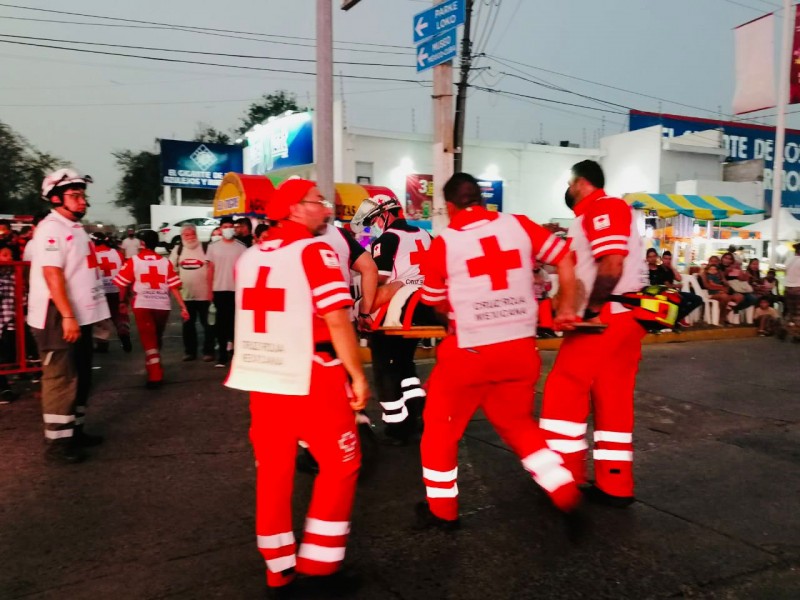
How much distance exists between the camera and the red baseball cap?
3041 millimetres

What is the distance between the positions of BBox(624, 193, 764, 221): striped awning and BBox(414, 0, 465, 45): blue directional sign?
10.6 m

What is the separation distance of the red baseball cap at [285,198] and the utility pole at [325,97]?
5612 mm

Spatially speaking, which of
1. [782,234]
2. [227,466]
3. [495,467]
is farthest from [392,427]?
[782,234]

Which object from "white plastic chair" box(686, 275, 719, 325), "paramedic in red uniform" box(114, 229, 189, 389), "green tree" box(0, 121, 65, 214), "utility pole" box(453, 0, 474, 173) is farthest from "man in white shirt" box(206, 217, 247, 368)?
"green tree" box(0, 121, 65, 214)

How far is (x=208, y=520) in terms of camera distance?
3975 millimetres

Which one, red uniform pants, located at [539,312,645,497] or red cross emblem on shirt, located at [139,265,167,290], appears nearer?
red uniform pants, located at [539,312,645,497]

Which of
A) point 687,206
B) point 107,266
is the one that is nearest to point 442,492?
point 107,266

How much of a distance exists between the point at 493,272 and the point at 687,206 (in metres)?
18.5

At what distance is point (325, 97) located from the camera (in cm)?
876

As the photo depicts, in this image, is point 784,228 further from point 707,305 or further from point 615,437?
point 615,437

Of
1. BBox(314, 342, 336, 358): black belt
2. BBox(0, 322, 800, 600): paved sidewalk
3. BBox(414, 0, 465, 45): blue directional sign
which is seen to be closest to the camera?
BBox(314, 342, 336, 358): black belt

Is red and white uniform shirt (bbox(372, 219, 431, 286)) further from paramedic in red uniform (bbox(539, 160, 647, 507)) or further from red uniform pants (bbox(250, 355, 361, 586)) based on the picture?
red uniform pants (bbox(250, 355, 361, 586))

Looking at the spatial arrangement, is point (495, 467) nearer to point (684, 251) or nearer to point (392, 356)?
point (392, 356)

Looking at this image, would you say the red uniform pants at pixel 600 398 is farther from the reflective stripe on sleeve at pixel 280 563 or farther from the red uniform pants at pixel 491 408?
the reflective stripe on sleeve at pixel 280 563
